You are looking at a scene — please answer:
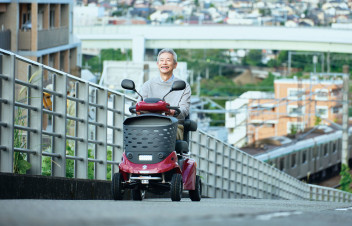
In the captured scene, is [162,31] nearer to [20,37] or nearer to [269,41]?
[269,41]

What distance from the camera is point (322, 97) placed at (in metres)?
64.8

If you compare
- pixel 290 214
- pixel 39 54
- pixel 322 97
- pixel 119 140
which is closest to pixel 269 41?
pixel 322 97

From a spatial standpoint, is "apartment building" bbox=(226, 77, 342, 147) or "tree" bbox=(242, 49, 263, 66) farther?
"tree" bbox=(242, 49, 263, 66)

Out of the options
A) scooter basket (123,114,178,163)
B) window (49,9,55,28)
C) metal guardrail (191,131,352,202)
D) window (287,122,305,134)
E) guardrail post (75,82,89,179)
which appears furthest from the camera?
window (287,122,305,134)

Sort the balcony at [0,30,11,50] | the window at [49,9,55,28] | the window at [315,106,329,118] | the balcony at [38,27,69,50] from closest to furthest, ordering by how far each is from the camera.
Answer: the balcony at [0,30,11,50] < the balcony at [38,27,69,50] < the window at [49,9,55,28] < the window at [315,106,329,118]

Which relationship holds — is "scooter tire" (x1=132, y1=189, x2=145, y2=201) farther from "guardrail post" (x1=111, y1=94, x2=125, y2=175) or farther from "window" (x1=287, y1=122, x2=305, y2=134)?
"window" (x1=287, y1=122, x2=305, y2=134)

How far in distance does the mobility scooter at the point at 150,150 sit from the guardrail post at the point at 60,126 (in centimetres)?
69

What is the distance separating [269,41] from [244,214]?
64708 millimetres

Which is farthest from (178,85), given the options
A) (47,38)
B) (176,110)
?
(47,38)

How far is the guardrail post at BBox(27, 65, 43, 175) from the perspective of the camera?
8.80 m

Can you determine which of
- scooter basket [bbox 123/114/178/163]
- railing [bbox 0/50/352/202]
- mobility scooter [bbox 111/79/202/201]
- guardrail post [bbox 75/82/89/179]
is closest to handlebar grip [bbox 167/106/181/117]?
mobility scooter [bbox 111/79/202/201]

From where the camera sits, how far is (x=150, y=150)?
873cm

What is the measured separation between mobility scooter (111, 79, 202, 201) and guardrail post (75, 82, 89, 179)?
111 centimetres

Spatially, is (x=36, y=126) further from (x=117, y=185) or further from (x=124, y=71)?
(x=124, y=71)
